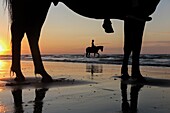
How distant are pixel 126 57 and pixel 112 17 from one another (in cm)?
140

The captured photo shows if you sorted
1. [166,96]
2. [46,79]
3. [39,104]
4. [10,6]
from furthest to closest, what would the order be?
1. [46,79]
2. [10,6]
3. [166,96]
4. [39,104]

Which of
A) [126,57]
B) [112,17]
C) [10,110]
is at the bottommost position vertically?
[10,110]

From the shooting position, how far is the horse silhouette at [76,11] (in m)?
7.91

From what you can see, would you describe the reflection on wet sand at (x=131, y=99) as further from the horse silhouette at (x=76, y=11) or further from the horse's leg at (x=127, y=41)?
the horse's leg at (x=127, y=41)

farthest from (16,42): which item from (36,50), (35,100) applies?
(35,100)

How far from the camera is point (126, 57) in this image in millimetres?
9047

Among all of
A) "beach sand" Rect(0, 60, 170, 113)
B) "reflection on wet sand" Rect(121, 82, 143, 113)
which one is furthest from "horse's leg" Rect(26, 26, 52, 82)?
"reflection on wet sand" Rect(121, 82, 143, 113)

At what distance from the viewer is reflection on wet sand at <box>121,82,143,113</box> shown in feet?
16.3

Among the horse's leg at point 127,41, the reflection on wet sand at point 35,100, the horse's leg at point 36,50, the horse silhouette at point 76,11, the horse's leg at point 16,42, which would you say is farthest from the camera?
the horse's leg at point 127,41

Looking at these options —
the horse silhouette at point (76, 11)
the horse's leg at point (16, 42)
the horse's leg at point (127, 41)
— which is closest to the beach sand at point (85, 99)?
the horse's leg at point (16, 42)

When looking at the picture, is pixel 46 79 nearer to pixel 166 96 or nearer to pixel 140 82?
pixel 140 82

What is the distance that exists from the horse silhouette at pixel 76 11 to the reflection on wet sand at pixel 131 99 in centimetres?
123

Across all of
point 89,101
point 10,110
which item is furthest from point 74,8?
point 10,110

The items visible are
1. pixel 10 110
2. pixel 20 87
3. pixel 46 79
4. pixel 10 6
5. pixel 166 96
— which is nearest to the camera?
pixel 10 110
